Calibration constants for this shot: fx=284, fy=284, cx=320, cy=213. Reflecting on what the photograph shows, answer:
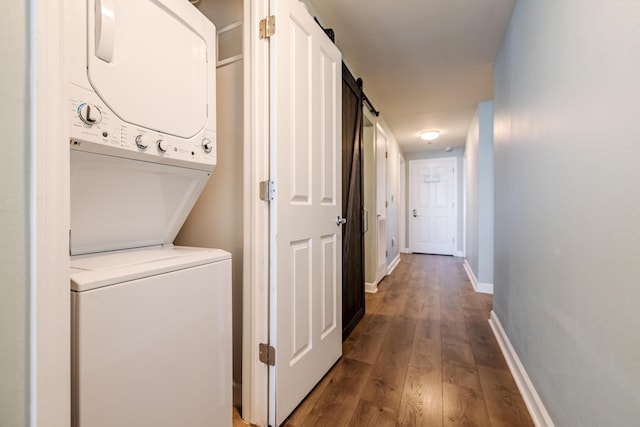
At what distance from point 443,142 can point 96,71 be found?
5.62 m

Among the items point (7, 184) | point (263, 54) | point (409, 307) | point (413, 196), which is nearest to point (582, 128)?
point (263, 54)

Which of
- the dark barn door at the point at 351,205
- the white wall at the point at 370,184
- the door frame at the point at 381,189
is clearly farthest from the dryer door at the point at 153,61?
the door frame at the point at 381,189

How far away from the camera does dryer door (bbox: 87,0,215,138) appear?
0.76 meters

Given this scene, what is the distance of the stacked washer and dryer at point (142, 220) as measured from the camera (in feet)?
2.27

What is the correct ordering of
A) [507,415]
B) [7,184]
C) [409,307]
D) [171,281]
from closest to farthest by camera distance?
[7,184]
[171,281]
[507,415]
[409,307]

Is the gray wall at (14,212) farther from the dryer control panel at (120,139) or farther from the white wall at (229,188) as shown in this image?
the white wall at (229,188)

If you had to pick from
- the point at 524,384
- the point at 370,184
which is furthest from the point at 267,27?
the point at 370,184

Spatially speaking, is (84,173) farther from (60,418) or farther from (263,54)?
(263,54)

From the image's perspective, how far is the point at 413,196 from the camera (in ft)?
21.4

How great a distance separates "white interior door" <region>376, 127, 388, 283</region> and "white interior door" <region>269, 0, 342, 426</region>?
1.81 meters

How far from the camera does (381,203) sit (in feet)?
12.4

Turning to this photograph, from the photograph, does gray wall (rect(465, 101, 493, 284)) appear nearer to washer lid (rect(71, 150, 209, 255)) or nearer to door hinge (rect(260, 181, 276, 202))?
door hinge (rect(260, 181, 276, 202))

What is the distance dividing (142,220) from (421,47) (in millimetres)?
2342

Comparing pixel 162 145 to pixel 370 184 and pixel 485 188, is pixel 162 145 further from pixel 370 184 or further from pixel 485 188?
pixel 485 188
